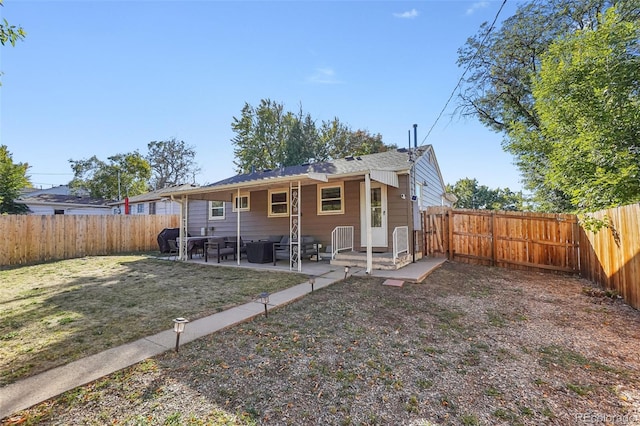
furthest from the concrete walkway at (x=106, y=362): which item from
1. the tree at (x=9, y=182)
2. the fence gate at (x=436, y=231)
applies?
the tree at (x=9, y=182)

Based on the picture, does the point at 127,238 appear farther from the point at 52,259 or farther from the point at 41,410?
the point at 41,410

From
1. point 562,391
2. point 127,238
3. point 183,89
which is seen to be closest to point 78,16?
point 183,89

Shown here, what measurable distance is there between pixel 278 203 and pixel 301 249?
109 inches

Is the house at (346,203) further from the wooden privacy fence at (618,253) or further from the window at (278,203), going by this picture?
the wooden privacy fence at (618,253)

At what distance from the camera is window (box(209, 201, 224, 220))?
1301cm

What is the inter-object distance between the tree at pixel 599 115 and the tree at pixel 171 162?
35.2 m

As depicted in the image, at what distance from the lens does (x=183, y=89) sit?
13086 mm

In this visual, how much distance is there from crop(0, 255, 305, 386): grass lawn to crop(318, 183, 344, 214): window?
3.25 m

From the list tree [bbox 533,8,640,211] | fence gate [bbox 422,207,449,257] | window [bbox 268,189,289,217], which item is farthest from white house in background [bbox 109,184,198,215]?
tree [bbox 533,8,640,211]

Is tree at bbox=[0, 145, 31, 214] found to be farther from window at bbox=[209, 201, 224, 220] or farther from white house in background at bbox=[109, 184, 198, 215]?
window at bbox=[209, 201, 224, 220]

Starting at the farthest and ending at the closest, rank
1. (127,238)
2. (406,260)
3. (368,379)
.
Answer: (127,238)
(406,260)
(368,379)

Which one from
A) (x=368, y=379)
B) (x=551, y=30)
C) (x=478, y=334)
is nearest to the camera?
(x=368, y=379)

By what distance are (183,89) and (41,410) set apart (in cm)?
1386

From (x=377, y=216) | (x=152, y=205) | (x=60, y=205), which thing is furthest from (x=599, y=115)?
(x=60, y=205)
